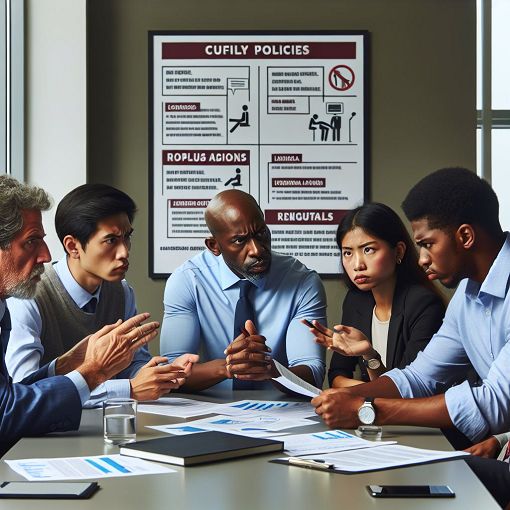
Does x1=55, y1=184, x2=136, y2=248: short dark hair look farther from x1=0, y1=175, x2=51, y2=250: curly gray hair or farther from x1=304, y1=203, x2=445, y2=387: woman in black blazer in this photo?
x1=304, y1=203, x2=445, y2=387: woman in black blazer

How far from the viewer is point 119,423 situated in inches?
87.6

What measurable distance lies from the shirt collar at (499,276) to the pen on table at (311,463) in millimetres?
1028

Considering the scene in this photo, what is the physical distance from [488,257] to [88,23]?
307 centimetres

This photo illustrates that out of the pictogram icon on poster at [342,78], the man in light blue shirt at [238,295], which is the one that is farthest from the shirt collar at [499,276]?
the pictogram icon on poster at [342,78]

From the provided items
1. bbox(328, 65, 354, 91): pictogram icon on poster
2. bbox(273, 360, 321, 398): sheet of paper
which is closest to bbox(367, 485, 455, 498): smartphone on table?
bbox(273, 360, 321, 398): sheet of paper

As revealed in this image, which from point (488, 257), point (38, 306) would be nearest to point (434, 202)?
point (488, 257)

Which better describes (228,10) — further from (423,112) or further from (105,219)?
(105,219)

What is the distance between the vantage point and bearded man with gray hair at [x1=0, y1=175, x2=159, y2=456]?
7.63ft

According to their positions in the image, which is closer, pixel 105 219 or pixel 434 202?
pixel 434 202

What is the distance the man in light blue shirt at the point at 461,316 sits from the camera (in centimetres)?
246

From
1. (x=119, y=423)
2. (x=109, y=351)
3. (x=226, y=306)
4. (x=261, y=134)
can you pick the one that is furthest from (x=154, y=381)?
(x=261, y=134)

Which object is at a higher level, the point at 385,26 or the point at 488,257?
the point at 385,26

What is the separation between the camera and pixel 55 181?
15.8 feet

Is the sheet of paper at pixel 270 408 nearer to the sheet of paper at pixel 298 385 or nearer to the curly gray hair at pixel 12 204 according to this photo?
the sheet of paper at pixel 298 385
